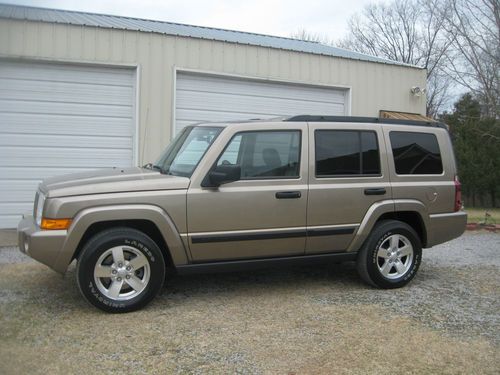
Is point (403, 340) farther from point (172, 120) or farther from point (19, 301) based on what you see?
point (172, 120)

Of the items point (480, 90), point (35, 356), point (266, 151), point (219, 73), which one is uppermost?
point (480, 90)

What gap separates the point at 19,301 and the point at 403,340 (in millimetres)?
3558

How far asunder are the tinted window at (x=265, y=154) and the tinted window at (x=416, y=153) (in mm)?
1229

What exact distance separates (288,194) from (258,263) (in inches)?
29.2

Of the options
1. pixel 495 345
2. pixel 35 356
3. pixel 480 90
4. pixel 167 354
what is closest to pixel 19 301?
pixel 35 356

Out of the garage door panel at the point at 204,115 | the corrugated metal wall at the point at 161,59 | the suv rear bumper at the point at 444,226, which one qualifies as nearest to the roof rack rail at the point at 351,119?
the suv rear bumper at the point at 444,226

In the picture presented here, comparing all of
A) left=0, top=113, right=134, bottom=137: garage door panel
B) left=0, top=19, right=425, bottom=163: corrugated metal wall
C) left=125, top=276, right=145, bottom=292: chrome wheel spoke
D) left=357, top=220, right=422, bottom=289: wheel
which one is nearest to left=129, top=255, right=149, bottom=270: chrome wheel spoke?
left=125, top=276, right=145, bottom=292: chrome wheel spoke

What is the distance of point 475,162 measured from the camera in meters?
22.1

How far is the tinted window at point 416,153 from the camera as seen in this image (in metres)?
5.86

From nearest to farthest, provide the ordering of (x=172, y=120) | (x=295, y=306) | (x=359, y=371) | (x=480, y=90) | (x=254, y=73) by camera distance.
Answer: (x=359, y=371) < (x=295, y=306) < (x=172, y=120) < (x=254, y=73) < (x=480, y=90)

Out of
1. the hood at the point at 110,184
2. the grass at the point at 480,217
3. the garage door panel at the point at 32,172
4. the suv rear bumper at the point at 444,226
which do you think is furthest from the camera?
the grass at the point at 480,217

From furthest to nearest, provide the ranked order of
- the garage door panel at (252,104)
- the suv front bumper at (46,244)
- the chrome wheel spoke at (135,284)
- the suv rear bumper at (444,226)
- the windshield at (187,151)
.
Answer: the garage door panel at (252,104), the suv rear bumper at (444,226), the windshield at (187,151), the chrome wheel spoke at (135,284), the suv front bumper at (46,244)

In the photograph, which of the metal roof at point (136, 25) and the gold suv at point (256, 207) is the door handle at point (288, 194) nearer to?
the gold suv at point (256, 207)

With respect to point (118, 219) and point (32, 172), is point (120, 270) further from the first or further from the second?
point (32, 172)
